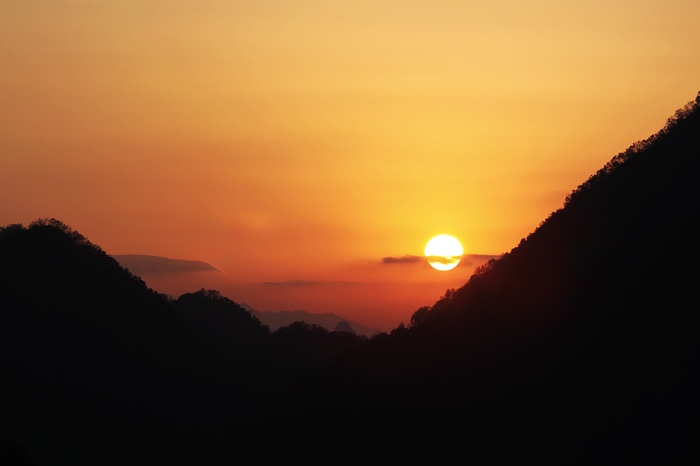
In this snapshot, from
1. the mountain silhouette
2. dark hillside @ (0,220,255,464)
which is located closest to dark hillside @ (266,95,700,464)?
the mountain silhouette

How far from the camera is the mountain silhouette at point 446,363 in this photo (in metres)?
62.8

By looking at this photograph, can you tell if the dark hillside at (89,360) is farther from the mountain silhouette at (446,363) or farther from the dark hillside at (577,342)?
the dark hillside at (577,342)

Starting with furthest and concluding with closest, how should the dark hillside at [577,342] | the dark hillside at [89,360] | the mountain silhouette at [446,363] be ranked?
1. the dark hillside at [89,360]
2. the mountain silhouette at [446,363]
3. the dark hillside at [577,342]

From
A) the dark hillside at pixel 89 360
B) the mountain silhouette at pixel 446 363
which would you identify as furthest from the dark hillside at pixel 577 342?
the dark hillside at pixel 89 360

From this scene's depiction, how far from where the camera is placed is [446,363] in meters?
78.9

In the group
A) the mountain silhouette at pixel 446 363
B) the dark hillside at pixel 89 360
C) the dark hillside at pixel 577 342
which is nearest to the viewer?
the dark hillside at pixel 577 342

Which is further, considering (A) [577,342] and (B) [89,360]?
(B) [89,360]

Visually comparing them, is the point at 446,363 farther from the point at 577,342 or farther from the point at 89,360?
the point at 89,360

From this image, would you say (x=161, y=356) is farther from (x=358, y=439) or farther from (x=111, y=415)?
(x=358, y=439)

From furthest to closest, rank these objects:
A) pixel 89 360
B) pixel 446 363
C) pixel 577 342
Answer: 1. pixel 89 360
2. pixel 446 363
3. pixel 577 342

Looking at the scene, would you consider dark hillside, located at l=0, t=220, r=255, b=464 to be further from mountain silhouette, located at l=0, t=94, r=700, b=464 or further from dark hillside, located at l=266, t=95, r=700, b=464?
dark hillside, located at l=266, t=95, r=700, b=464

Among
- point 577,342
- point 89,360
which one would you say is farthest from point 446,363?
point 89,360

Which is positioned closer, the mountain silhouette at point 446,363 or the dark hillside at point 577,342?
the dark hillside at point 577,342

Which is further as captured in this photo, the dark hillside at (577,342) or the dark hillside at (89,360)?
the dark hillside at (89,360)
